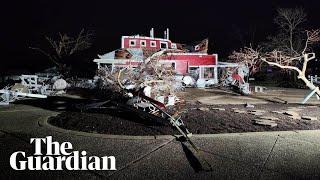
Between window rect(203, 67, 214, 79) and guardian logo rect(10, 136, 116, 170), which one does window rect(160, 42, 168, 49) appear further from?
guardian logo rect(10, 136, 116, 170)

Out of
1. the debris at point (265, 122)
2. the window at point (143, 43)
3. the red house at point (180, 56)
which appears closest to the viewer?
the debris at point (265, 122)

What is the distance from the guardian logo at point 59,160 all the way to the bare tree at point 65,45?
24.6 m

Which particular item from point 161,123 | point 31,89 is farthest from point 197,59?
point 161,123

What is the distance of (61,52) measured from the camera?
31906 millimetres

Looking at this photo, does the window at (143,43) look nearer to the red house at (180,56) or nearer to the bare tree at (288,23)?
the red house at (180,56)

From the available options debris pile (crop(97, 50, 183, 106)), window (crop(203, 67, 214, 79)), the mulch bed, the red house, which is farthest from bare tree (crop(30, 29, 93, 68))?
the mulch bed

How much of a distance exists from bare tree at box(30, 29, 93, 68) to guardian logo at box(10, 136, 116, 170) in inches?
967

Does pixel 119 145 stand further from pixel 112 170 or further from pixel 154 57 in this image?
pixel 154 57

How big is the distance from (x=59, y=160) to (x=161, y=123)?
383 cm

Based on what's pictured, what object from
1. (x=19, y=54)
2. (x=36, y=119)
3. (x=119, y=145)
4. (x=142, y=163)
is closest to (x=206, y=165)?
(x=142, y=163)

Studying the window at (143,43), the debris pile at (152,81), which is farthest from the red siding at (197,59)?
the debris pile at (152,81)

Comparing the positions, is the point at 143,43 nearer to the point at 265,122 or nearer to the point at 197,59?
the point at 197,59

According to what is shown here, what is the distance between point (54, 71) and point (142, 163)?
938 inches

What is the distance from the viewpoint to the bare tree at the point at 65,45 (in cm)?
3056
